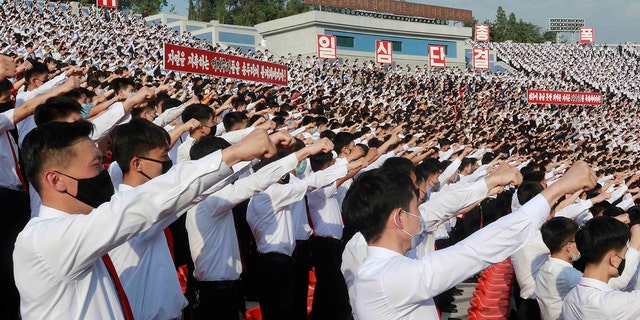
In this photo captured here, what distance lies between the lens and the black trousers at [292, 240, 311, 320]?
609 cm

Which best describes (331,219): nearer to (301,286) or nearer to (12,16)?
(301,286)

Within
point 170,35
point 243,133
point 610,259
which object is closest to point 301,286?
point 243,133

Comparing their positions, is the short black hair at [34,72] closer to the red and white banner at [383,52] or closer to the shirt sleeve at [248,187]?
the shirt sleeve at [248,187]

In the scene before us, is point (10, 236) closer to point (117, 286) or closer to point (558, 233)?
point (117, 286)

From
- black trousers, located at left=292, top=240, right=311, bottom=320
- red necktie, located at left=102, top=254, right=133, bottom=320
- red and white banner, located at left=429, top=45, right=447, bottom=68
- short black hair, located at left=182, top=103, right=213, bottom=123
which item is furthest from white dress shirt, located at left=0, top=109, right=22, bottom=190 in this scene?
red and white banner, located at left=429, top=45, right=447, bottom=68

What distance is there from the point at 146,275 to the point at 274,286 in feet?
6.75

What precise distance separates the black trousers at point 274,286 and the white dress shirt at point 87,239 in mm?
2942

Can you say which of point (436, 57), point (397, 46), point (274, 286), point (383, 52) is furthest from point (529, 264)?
point (397, 46)

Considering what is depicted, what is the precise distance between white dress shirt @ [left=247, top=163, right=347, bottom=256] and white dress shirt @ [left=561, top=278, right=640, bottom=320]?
6.12 ft

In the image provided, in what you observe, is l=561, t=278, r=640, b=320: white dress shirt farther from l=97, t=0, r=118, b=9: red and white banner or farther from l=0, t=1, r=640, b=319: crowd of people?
l=97, t=0, r=118, b=9: red and white banner

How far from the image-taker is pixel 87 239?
7.49ft

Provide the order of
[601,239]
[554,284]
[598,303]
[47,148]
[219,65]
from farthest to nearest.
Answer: [219,65] → [554,284] → [601,239] → [598,303] → [47,148]

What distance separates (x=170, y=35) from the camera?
1125 inches

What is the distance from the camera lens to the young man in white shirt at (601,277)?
372cm
